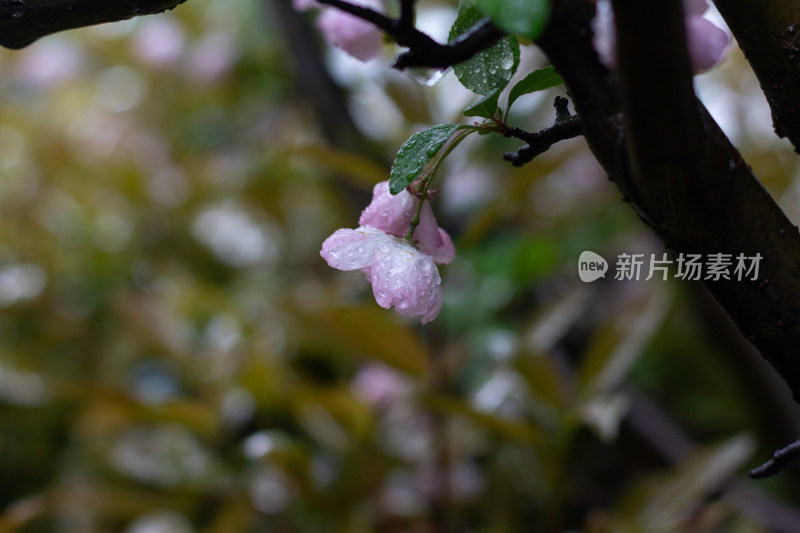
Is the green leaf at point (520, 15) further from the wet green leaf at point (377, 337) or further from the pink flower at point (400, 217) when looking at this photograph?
the wet green leaf at point (377, 337)

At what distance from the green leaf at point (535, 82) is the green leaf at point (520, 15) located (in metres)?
0.07

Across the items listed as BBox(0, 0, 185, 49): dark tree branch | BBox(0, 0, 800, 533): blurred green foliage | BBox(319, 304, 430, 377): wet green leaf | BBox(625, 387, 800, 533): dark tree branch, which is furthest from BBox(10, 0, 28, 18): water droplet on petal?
BBox(625, 387, 800, 533): dark tree branch

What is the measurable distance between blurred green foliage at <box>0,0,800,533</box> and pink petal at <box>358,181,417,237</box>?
20 cm

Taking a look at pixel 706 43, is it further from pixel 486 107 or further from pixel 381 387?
pixel 381 387

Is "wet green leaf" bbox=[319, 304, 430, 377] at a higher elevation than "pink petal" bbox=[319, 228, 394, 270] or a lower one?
lower

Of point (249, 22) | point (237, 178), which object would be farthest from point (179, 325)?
point (249, 22)

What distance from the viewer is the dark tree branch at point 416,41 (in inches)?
8.4

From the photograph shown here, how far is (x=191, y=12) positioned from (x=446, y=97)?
0.76m

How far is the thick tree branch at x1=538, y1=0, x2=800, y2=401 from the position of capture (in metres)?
0.20

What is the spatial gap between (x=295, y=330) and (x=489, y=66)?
0.74 meters

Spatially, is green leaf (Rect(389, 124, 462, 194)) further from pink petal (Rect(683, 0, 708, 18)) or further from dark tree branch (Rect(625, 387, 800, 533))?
dark tree branch (Rect(625, 387, 800, 533))

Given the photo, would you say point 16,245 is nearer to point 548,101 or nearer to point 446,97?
point 446,97

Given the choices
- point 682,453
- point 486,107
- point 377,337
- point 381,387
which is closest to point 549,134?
point 486,107

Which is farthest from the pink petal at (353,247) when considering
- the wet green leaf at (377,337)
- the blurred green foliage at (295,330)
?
the wet green leaf at (377,337)
